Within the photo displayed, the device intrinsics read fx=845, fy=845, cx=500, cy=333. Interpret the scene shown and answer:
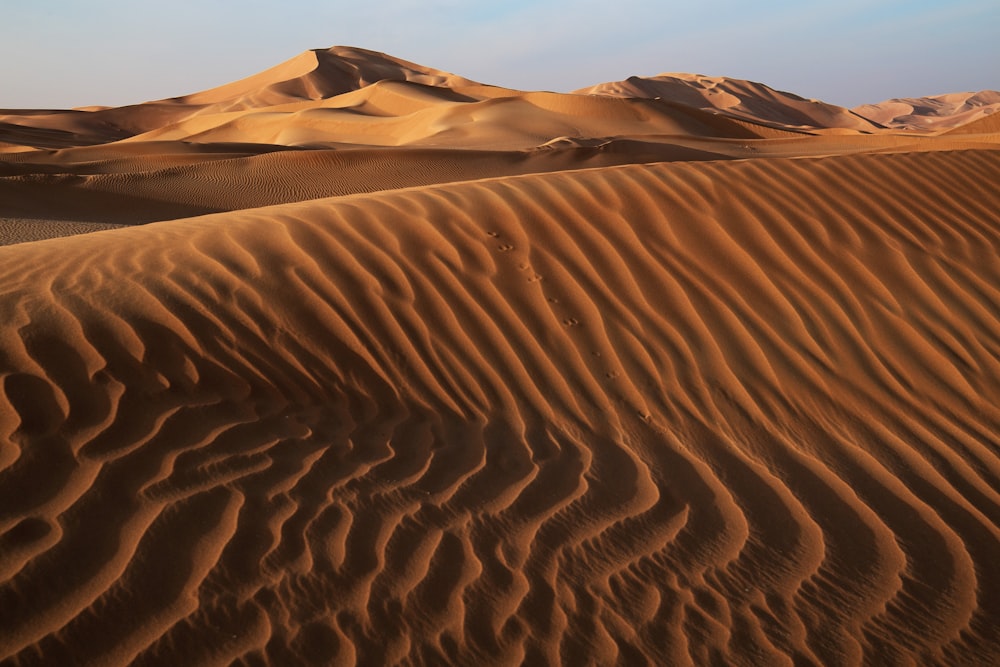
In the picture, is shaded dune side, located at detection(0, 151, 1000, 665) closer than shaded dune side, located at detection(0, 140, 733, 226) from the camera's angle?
Yes

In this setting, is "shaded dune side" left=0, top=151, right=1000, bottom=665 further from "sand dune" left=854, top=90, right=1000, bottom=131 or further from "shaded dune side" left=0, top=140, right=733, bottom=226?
"sand dune" left=854, top=90, right=1000, bottom=131

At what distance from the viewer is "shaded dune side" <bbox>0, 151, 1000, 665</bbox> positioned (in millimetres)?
2453

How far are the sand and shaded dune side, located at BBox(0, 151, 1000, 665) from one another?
15 mm

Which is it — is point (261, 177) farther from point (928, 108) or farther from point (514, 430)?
point (928, 108)

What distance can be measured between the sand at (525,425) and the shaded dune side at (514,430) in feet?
0.05

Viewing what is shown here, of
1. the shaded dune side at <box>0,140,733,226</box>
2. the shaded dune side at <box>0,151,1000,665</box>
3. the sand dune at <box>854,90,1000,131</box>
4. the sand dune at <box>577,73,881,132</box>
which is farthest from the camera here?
the sand dune at <box>854,90,1000,131</box>

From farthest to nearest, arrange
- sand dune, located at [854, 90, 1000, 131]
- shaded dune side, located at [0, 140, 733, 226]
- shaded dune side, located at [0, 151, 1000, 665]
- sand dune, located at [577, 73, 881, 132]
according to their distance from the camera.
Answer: sand dune, located at [854, 90, 1000, 131]
sand dune, located at [577, 73, 881, 132]
shaded dune side, located at [0, 140, 733, 226]
shaded dune side, located at [0, 151, 1000, 665]

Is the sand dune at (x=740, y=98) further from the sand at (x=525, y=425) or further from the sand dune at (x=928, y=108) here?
the sand at (x=525, y=425)

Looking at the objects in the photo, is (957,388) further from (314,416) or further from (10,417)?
(10,417)

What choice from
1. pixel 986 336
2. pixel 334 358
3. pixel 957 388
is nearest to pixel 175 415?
pixel 334 358

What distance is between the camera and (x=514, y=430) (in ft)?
11.7

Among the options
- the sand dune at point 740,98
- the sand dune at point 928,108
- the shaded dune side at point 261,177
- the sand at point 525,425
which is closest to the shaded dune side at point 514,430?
the sand at point 525,425

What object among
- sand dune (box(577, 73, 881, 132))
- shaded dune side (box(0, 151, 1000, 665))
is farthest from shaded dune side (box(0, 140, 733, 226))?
sand dune (box(577, 73, 881, 132))

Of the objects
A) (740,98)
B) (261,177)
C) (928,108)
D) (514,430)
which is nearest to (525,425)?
(514,430)
